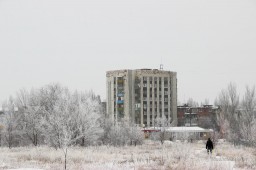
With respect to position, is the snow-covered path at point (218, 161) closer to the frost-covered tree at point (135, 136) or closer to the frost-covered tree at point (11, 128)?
the frost-covered tree at point (135, 136)

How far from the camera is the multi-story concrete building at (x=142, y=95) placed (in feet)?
277

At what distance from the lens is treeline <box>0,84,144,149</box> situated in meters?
41.8

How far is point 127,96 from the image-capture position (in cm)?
8431

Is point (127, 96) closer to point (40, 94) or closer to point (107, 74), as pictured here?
point (107, 74)

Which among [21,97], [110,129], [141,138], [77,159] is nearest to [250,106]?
[141,138]

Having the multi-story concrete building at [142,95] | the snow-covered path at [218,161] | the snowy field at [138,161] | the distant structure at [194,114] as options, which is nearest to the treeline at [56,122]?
the snowy field at [138,161]

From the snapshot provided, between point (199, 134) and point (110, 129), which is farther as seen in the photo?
point (199, 134)

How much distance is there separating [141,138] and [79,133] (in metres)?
9.70

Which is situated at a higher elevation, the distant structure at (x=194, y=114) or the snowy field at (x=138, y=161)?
the distant structure at (x=194, y=114)

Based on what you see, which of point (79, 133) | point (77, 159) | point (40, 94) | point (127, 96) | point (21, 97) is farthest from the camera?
point (127, 96)

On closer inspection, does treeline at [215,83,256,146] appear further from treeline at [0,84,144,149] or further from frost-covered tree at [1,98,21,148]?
frost-covered tree at [1,98,21,148]

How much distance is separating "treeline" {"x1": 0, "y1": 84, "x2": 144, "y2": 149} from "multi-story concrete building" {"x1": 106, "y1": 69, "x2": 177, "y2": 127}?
30983mm

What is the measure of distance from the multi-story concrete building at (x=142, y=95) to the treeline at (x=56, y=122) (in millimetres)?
30983

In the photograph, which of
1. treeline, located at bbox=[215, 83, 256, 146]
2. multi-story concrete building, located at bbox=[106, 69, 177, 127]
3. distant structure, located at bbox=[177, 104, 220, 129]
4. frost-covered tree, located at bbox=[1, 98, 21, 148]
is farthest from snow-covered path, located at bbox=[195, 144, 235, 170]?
distant structure, located at bbox=[177, 104, 220, 129]
